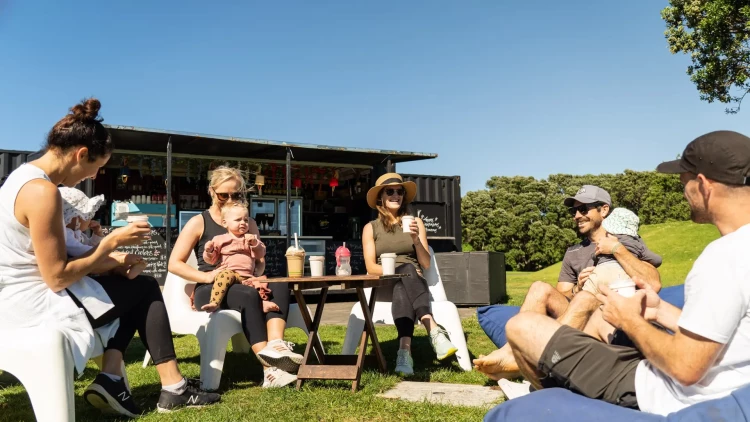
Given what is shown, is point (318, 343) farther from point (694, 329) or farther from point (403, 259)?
point (694, 329)

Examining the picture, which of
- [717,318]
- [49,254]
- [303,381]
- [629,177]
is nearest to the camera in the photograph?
[717,318]

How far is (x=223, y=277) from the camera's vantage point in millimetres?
3668

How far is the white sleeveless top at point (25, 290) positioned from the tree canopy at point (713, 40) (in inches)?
540

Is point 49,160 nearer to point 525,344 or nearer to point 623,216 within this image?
point 525,344

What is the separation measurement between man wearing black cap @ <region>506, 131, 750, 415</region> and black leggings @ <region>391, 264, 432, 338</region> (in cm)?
207

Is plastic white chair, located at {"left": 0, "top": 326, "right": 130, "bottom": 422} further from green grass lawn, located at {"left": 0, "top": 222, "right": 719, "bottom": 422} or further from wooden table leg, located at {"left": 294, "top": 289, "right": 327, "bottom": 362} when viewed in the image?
wooden table leg, located at {"left": 294, "top": 289, "right": 327, "bottom": 362}

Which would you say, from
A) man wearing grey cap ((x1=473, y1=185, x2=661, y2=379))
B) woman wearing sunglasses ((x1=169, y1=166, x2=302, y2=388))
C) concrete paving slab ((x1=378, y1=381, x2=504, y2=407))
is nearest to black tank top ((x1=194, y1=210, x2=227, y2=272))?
woman wearing sunglasses ((x1=169, y1=166, x2=302, y2=388))

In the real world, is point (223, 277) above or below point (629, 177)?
below

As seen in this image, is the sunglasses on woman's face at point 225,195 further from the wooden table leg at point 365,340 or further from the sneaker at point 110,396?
the sneaker at point 110,396

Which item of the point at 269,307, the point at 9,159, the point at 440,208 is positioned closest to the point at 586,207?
the point at 269,307

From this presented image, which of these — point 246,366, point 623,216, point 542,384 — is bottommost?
point 246,366

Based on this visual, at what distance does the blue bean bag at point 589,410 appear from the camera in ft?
5.04

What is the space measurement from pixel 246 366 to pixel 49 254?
2235mm

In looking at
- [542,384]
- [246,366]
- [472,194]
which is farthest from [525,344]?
[472,194]
